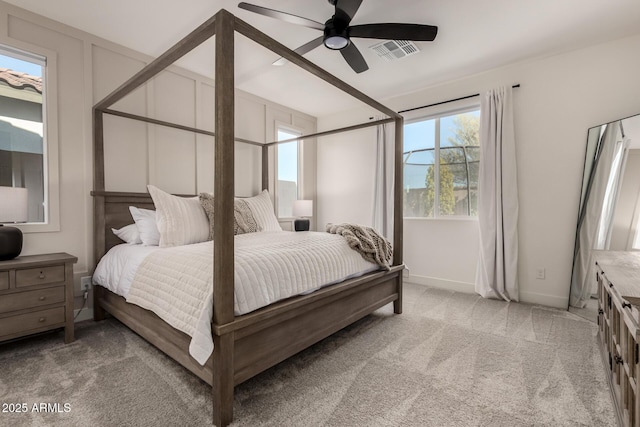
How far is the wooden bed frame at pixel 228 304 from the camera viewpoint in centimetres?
134

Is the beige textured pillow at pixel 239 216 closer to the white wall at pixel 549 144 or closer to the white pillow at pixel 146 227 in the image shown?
the white pillow at pixel 146 227

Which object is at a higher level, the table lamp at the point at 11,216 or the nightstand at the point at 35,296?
the table lamp at the point at 11,216

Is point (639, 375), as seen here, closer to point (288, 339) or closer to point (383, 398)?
point (383, 398)

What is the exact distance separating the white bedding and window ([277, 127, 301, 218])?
2381 millimetres

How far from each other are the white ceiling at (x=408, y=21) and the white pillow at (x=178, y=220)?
1401 millimetres

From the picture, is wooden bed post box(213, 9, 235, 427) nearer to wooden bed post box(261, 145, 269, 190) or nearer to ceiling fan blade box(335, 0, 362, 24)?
ceiling fan blade box(335, 0, 362, 24)

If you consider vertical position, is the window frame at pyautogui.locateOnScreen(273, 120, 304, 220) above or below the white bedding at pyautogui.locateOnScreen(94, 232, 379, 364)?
above

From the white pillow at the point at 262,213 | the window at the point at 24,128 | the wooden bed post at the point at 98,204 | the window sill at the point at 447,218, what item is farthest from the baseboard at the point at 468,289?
the window at the point at 24,128

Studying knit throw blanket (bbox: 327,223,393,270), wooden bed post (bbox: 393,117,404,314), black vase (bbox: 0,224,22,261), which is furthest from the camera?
wooden bed post (bbox: 393,117,404,314)

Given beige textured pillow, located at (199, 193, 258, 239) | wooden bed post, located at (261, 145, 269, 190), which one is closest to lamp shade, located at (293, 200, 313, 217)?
wooden bed post, located at (261, 145, 269, 190)

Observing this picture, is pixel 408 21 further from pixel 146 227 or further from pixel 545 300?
pixel 545 300

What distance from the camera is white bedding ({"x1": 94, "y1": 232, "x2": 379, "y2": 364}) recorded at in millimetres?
1448

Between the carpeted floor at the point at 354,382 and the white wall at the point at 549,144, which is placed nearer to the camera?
the carpeted floor at the point at 354,382

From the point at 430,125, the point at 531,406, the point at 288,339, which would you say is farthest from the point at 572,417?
the point at 430,125
